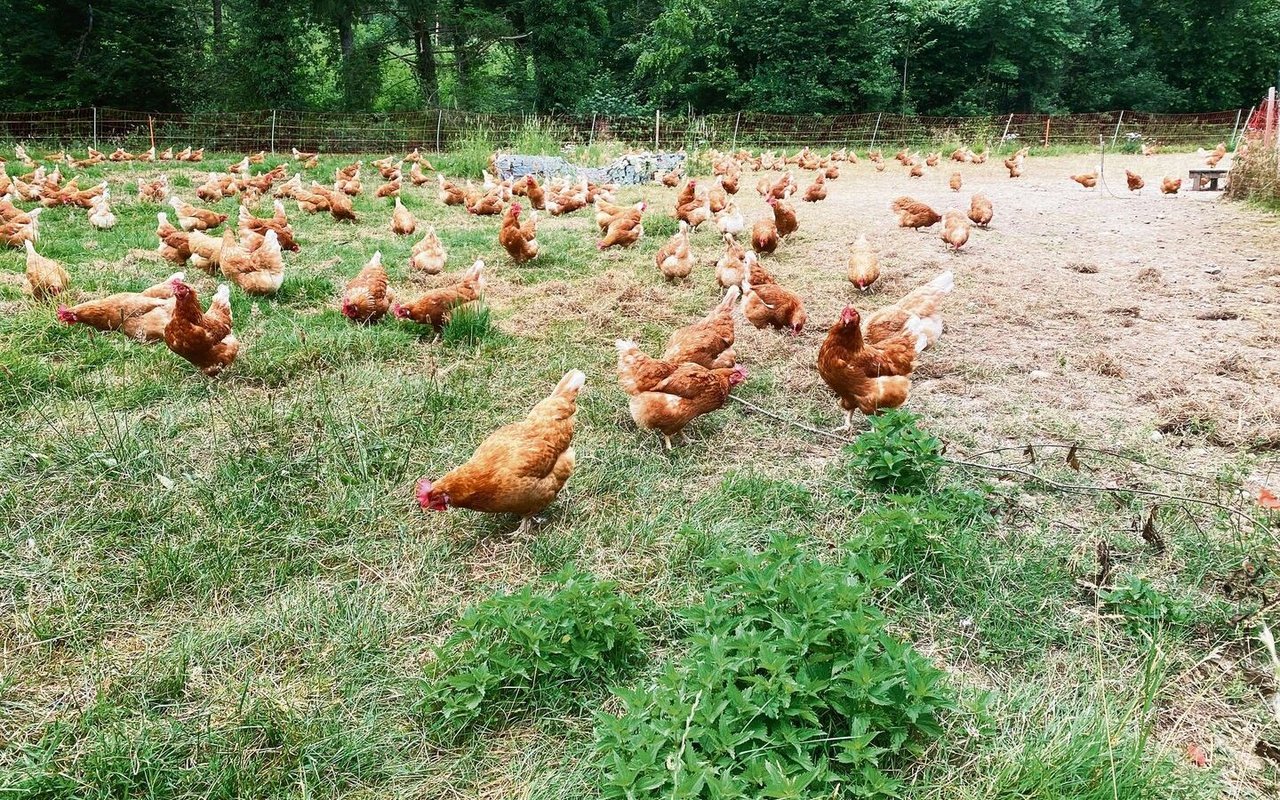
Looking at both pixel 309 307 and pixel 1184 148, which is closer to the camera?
pixel 309 307

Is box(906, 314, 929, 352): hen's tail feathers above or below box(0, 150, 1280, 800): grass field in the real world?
above

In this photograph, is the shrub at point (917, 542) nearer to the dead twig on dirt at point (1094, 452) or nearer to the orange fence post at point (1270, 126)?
the dead twig on dirt at point (1094, 452)

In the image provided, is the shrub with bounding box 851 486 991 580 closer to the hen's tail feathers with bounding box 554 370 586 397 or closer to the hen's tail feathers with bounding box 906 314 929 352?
the hen's tail feathers with bounding box 554 370 586 397

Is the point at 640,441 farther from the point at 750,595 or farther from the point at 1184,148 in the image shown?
the point at 1184,148

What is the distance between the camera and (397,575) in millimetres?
2771

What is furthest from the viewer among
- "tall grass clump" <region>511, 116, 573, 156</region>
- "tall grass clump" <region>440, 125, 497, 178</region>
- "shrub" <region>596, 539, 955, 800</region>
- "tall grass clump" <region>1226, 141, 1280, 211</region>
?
"tall grass clump" <region>511, 116, 573, 156</region>

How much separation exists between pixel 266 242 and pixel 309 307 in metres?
0.72

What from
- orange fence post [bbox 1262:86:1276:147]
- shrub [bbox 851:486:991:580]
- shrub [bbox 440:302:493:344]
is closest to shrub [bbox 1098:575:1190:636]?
shrub [bbox 851:486:991:580]

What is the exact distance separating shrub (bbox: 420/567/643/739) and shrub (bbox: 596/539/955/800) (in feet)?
0.99

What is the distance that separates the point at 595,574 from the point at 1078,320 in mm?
5215

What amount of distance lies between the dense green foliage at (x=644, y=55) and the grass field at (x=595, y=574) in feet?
70.9

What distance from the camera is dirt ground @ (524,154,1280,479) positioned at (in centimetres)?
403

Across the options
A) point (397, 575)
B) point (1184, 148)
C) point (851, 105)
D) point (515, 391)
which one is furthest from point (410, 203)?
point (1184, 148)

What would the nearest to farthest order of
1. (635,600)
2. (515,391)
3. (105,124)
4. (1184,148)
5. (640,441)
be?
(635,600) → (640,441) → (515,391) → (105,124) → (1184,148)
